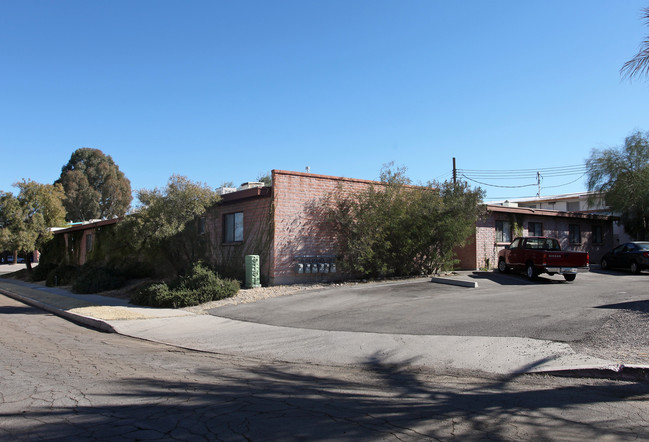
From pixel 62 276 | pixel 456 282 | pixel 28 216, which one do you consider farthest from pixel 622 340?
pixel 28 216

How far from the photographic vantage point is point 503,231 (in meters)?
24.1

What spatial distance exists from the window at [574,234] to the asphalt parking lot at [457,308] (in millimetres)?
10381

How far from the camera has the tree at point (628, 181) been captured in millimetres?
27359

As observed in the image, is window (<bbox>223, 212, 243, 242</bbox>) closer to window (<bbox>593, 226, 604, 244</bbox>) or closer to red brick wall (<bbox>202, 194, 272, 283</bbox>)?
red brick wall (<bbox>202, 194, 272, 283</bbox>)

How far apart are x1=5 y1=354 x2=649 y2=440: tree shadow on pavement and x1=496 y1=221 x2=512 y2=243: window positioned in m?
18.0

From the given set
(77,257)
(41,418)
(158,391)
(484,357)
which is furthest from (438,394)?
(77,257)

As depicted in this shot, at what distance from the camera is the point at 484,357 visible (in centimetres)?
784

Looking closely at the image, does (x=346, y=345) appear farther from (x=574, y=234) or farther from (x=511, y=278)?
(x=574, y=234)

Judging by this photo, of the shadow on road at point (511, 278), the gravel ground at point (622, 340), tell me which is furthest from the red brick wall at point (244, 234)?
the gravel ground at point (622, 340)

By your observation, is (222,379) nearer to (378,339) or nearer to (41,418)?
(41,418)

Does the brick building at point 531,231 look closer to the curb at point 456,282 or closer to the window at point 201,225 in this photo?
the curb at point 456,282

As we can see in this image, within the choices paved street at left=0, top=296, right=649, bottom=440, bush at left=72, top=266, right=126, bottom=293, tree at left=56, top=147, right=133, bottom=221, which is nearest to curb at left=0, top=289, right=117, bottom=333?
bush at left=72, top=266, right=126, bottom=293

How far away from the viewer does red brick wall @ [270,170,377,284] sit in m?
17.1

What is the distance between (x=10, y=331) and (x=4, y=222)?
2148 cm
